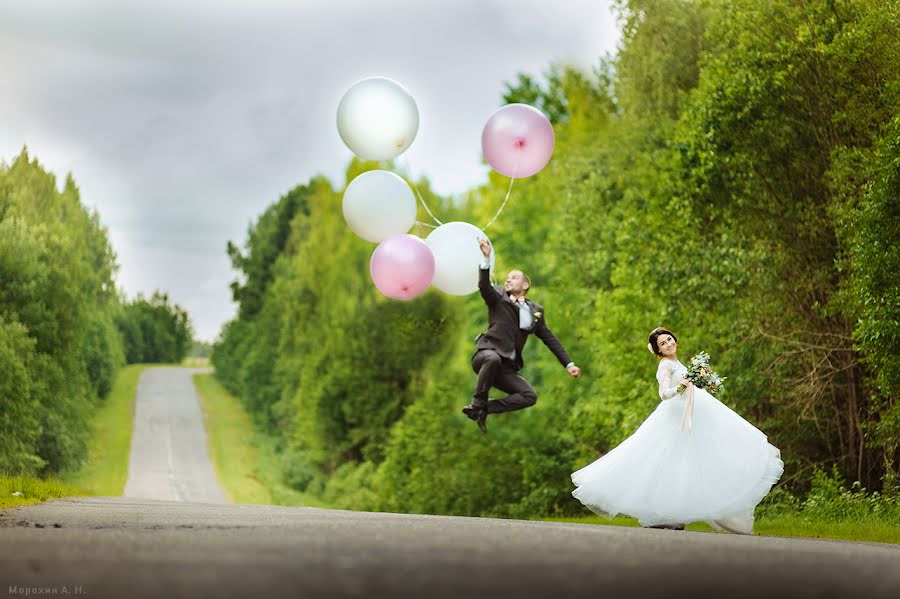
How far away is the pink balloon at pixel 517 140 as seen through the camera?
14633 millimetres

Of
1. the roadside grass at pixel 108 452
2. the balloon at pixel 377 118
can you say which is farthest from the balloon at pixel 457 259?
the roadside grass at pixel 108 452

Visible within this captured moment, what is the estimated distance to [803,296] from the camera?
73.4 ft

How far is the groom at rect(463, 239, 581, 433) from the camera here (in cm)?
1323

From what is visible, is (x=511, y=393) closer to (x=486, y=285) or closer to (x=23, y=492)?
(x=486, y=285)

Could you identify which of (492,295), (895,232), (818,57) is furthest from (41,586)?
(818,57)

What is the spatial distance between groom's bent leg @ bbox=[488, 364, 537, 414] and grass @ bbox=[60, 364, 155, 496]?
33360mm

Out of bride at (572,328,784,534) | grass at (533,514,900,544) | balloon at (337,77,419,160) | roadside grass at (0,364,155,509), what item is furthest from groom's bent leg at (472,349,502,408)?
roadside grass at (0,364,155,509)

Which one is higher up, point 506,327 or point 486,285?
point 486,285

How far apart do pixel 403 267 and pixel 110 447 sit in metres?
58.7

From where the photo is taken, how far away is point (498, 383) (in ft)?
44.7

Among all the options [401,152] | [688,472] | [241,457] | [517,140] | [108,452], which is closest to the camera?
[688,472]

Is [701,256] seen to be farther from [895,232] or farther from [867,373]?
[895,232]

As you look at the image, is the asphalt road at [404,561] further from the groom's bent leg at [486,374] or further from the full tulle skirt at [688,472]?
the groom's bent leg at [486,374]

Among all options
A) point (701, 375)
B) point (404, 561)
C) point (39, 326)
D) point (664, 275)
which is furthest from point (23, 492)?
point (39, 326)
